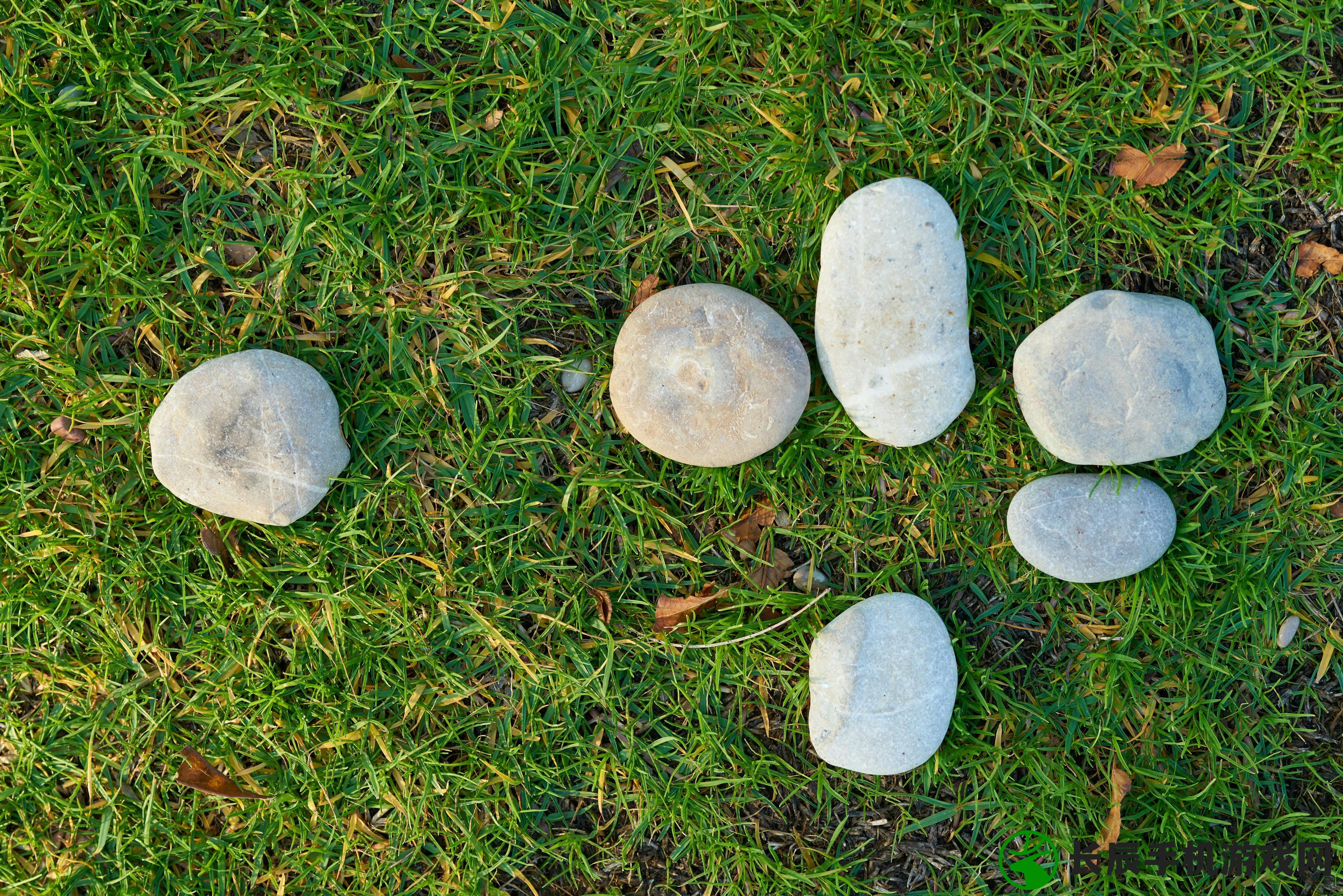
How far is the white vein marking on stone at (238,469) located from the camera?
88.7 inches

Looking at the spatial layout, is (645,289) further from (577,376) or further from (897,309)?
(897,309)

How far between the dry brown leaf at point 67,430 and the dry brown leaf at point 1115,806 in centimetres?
311

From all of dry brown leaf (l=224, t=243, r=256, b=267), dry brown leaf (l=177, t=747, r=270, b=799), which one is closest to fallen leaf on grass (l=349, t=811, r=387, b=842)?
dry brown leaf (l=177, t=747, r=270, b=799)

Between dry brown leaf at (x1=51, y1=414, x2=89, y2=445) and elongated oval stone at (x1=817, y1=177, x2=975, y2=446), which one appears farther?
dry brown leaf at (x1=51, y1=414, x2=89, y2=445)

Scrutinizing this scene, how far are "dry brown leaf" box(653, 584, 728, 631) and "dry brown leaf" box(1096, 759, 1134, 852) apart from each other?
1.23 metres

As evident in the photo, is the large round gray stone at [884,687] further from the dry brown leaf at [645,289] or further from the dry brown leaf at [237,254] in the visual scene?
the dry brown leaf at [237,254]

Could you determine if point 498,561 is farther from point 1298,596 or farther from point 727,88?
point 1298,596

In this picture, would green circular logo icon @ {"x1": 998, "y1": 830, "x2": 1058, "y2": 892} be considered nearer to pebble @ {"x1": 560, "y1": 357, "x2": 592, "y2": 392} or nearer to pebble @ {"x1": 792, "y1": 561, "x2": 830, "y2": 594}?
pebble @ {"x1": 792, "y1": 561, "x2": 830, "y2": 594}

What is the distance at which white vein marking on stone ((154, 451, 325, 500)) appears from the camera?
2.25 meters

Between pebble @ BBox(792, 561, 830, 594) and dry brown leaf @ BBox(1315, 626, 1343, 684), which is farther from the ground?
pebble @ BBox(792, 561, 830, 594)

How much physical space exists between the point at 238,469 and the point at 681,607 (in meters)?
1.26

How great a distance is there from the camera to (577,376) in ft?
7.82

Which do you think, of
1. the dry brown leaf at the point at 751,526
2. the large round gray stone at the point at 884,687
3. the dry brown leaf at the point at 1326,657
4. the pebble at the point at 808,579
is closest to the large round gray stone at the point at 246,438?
the dry brown leaf at the point at 751,526

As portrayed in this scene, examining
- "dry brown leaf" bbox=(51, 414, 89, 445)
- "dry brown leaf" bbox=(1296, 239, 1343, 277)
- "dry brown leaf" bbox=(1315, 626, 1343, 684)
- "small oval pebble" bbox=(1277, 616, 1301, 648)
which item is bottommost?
"dry brown leaf" bbox=(1315, 626, 1343, 684)
